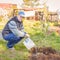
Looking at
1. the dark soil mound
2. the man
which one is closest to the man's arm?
the man

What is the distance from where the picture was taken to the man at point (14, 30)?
3.55m

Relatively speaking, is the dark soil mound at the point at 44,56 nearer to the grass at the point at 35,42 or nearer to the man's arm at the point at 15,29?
the grass at the point at 35,42

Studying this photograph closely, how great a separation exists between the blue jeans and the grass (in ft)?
0.12

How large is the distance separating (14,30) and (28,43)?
8.0 inches

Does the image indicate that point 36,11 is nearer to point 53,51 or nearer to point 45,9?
point 45,9

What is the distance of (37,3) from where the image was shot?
11.7 ft

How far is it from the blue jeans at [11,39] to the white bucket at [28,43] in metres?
0.06

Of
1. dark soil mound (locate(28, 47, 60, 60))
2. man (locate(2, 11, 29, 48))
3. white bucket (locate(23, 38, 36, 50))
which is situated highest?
man (locate(2, 11, 29, 48))

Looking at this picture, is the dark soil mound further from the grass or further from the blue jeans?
the blue jeans

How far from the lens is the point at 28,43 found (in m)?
3.58

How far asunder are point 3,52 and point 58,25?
0.65m

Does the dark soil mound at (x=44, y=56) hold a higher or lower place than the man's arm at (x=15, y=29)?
lower

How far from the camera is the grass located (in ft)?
11.7

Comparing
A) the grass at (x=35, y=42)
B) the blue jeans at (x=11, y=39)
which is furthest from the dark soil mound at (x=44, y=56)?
the blue jeans at (x=11, y=39)
